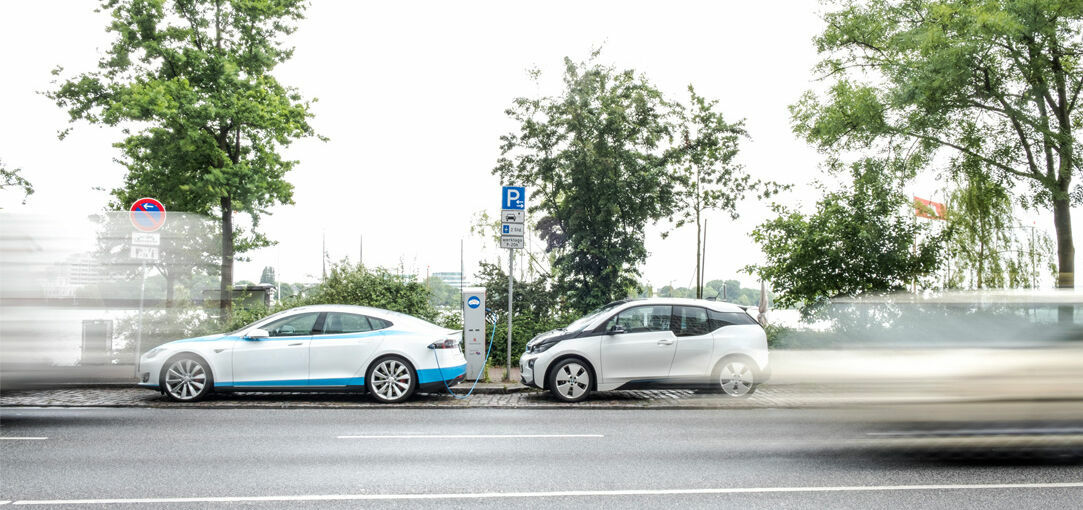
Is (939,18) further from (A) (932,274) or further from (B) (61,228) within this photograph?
(B) (61,228)

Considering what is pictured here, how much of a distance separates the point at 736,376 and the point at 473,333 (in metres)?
4.58

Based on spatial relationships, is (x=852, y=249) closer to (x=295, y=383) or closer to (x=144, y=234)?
(x=295, y=383)

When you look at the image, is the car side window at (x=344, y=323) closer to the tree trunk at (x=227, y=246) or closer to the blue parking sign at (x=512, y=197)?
the blue parking sign at (x=512, y=197)

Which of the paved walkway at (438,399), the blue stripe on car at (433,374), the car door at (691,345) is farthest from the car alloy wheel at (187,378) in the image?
the car door at (691,345)

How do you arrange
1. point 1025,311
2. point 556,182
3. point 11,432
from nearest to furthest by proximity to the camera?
point 1025,311 → point 11,432 → point 556,182

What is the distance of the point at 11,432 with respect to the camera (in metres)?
9.18

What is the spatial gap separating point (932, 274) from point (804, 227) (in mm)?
2885

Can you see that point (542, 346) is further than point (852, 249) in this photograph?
No

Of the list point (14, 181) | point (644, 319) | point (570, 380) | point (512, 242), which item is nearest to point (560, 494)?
point (570, 380)

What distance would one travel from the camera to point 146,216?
13.6 meters

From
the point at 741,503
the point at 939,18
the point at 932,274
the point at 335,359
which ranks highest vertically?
the point at 939,18

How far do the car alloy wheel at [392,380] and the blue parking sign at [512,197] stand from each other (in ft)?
12.5

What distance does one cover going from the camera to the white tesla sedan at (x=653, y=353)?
39.6ft

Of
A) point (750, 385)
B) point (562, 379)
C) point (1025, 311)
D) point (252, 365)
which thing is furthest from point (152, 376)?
point (1025, 311)
